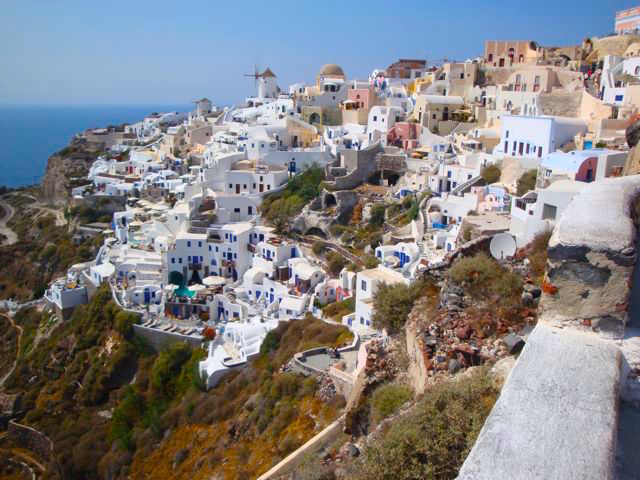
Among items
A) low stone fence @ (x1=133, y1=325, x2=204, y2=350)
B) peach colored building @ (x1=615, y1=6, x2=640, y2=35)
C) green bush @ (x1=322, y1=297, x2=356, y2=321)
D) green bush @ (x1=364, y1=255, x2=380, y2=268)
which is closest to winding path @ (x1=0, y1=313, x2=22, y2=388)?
low stone fence @ (x1=133, y1=325, x2=204, y2=350)

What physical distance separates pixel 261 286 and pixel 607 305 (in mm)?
19553

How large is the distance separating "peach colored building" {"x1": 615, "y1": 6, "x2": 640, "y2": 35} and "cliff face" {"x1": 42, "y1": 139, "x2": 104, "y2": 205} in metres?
41.4

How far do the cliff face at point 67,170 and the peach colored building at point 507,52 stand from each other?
1298 inches

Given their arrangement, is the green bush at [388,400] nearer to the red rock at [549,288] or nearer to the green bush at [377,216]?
the red rock at [549,288]

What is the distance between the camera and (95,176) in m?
39.9

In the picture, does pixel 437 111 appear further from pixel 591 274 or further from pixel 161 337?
pixel 591 274

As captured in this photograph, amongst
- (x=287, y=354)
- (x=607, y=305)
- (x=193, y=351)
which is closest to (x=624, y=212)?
(x=607, y=305)

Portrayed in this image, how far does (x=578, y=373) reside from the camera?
3.10 meters

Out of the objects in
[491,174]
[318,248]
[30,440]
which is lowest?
[30,440]

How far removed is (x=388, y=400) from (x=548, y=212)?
19.8ft

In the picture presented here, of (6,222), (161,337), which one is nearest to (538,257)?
(161,337)

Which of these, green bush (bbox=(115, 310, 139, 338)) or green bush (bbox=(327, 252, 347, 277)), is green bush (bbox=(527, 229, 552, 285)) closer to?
green bush (bbox=(327, 252, 347, 277))

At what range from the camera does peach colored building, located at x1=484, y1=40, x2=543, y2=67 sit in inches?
1369

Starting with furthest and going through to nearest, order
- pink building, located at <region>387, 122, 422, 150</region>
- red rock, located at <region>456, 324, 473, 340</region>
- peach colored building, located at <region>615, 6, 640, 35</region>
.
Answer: peach colored building, located at <region>615, 6, 640, 35</region> < pink building, located at <region>387, 122, 422, 150</region> < red rock, located at <region>456, 324, 473, 340</region>
